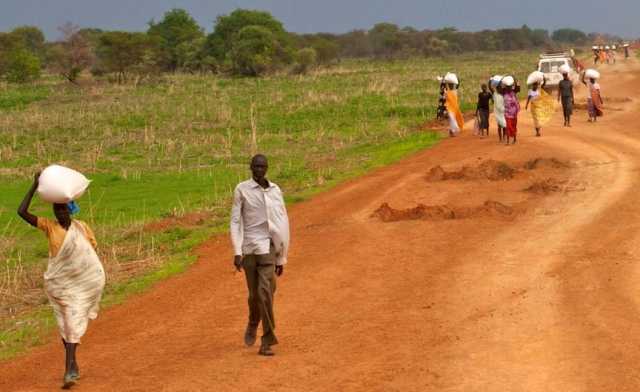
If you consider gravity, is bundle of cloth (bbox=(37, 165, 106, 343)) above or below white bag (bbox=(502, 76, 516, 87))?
below

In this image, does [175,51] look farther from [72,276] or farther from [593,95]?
[72,276]

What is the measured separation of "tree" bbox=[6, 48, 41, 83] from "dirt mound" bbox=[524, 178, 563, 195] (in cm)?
5331

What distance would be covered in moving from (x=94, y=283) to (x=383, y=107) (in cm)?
2986

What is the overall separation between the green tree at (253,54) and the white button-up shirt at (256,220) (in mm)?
59679

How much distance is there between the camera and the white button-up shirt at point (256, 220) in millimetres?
9664

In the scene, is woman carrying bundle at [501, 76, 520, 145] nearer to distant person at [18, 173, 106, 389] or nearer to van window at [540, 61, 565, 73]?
Result: distant person at [18, 173, 106, 389]

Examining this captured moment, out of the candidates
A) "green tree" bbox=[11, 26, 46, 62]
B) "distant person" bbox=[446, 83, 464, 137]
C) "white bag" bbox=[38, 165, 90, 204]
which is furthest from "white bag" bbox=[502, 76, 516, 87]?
"green tree" bbox=[11, 26, 46, 62]

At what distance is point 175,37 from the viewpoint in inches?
3684

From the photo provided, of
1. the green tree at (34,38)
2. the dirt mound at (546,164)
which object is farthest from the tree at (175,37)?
the dirt mound at (546,164)

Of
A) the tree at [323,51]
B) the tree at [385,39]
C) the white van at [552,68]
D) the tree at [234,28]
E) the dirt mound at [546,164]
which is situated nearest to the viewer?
the dirt mound at [546,164]

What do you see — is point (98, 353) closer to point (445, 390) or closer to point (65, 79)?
point (445, 390)

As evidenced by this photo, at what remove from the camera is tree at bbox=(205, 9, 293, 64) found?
79.9 m

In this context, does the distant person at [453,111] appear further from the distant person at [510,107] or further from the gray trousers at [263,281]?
the gray trousers at [263,281]

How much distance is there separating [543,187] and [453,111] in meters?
10.5
